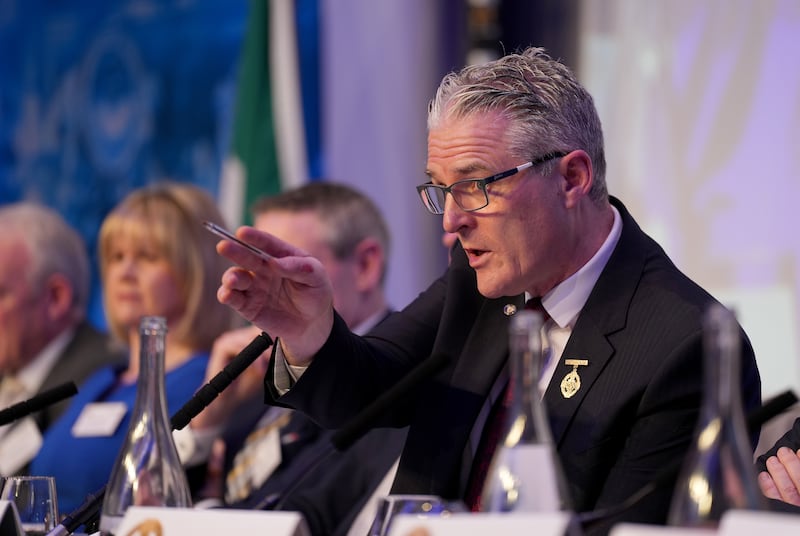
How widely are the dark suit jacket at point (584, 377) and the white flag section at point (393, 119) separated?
179 cm

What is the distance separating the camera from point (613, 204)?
2.10 metres

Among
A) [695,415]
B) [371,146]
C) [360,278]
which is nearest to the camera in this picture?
[695,415]

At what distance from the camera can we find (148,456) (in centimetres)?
138

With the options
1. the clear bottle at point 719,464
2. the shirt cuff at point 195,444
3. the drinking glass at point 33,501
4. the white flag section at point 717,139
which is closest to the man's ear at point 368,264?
the shirt cuff at point 195,444

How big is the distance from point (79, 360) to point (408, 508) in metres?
2.88

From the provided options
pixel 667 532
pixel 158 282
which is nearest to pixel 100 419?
pixel 158 282

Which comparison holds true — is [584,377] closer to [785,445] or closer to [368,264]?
[785,445]

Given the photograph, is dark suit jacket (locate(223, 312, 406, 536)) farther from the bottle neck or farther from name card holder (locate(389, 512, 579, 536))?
name card holder (locate(389, 512, 579, 536))

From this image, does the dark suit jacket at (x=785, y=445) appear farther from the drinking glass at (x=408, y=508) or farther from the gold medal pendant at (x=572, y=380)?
the drinking glass at (x=408, y=508)

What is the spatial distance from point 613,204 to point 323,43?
2.42 m

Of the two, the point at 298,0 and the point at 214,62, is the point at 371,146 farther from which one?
the point at 214,62

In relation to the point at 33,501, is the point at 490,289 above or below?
above

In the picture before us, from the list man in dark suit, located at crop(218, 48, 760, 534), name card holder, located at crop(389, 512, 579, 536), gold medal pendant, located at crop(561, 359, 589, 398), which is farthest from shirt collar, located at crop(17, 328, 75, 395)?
name card holder, located at crop(389, 512, 579, 536)

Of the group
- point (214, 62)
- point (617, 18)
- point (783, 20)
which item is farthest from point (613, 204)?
point (214, 62)
